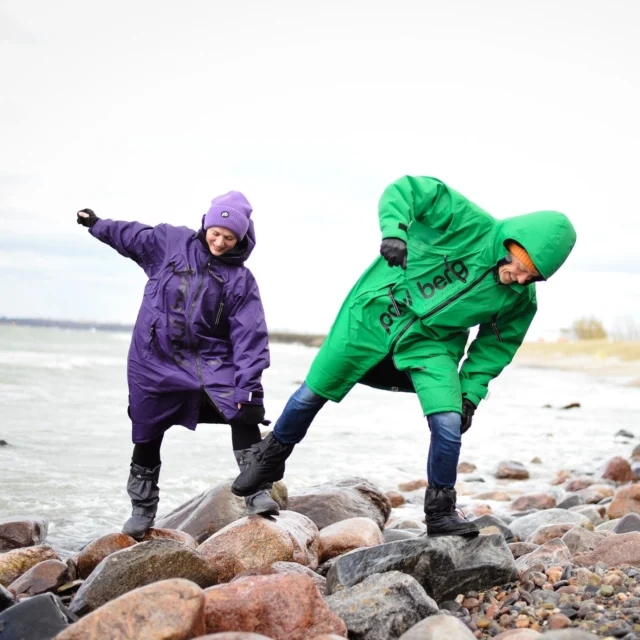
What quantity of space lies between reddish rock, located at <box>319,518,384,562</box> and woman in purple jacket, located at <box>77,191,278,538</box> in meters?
0.66

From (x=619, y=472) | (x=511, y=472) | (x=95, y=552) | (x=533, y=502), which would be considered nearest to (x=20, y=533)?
(x=95, y=552)

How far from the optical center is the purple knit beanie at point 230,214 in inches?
193

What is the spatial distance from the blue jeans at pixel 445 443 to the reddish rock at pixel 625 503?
12.4 ft

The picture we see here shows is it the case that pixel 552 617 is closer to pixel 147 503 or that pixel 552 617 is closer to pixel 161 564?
pixel 161 564

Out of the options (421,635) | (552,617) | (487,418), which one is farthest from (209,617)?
(487,418)

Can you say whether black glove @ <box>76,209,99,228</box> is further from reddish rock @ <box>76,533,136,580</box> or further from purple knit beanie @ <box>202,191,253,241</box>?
reddish rock @ <box>76,533,136,580</box>

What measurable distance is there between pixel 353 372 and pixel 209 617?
5.22ft

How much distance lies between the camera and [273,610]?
3.29 metres

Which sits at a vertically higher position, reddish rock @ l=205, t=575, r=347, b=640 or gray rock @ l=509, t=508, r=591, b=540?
reddish rock @ l=205, t=575, r=347, b=640

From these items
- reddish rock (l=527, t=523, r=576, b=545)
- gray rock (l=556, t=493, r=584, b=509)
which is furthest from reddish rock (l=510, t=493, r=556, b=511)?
reddish rock (l=527, t=523, r=576, b=545)

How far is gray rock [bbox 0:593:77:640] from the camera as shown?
3412 millimetres

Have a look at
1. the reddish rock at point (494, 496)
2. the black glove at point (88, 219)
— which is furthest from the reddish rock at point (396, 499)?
the black glove at point (88, 219)

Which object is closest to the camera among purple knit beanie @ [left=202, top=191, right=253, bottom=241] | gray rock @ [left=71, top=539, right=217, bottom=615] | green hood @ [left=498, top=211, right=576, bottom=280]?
green hood @ [left=498, top=211, right=576, bottom=280]

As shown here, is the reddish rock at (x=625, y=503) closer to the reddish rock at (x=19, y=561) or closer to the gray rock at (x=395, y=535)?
the gray rock at (x=395, y=535)
